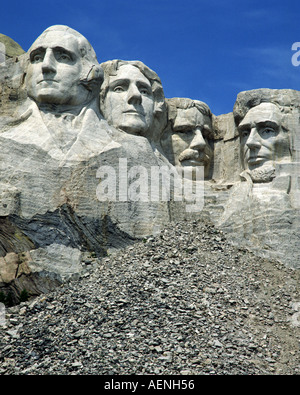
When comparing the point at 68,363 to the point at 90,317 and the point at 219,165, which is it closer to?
the point at 90,317

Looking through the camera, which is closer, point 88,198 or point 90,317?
point 90,317

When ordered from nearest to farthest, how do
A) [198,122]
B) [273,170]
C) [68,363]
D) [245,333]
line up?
[68,363] → [245,333] → [273,170] → [198,122]

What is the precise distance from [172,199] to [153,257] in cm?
165

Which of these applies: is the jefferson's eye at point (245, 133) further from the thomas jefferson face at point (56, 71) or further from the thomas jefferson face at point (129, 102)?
the thomas jefferson face at point (56, 71)

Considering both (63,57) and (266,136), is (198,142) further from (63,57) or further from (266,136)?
(63,57)

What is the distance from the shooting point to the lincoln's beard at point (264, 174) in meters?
16.7

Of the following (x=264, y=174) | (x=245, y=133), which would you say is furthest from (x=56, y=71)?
(x=264, y=174)

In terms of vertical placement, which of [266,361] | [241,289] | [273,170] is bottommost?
[266,361]

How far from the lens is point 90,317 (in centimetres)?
1354

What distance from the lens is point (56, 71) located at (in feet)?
52.5

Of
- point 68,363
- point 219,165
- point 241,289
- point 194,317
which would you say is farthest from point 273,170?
point 68,363

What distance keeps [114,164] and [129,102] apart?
1.59 m

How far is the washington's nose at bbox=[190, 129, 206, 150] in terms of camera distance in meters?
17.7

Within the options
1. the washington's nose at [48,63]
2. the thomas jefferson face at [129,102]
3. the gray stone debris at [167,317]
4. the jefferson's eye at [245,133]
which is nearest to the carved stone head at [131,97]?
the thomas jefferson face at [129,102]
